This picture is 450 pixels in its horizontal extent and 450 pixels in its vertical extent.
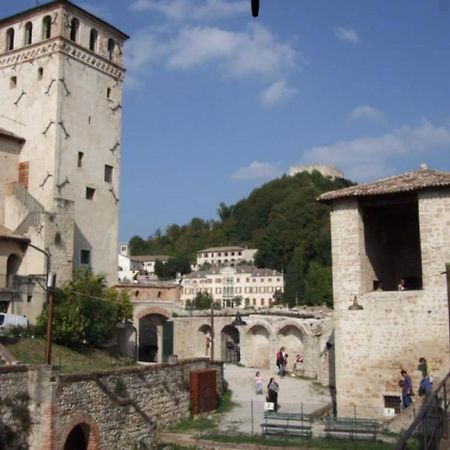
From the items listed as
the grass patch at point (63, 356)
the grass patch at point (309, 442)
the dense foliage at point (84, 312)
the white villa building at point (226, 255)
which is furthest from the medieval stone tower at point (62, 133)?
the white villa building at point (226, 255)

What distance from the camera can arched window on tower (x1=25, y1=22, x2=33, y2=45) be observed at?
3453cm

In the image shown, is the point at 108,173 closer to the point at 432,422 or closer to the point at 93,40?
the point at 93,40

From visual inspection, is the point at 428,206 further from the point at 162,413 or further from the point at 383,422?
the point at 162,413

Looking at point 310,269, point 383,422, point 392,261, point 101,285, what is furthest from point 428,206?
point 310,269

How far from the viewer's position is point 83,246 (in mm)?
33812

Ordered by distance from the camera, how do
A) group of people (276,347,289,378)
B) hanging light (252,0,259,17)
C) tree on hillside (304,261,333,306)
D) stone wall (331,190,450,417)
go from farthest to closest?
tree on hillside (304,261,333,306), group of people (276,347,289,378), stone wall (331,190,450,417), hanging light (252,0,259,17)

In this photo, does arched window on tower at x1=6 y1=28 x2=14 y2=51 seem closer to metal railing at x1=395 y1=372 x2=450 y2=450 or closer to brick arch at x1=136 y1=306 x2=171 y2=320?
brick arch at x1=136 y1=306 x2=171 y2=320

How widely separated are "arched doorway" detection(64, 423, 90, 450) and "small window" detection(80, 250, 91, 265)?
16037 mm

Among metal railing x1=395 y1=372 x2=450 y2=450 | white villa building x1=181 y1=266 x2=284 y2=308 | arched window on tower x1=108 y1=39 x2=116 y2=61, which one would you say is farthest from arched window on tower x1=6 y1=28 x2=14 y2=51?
white villa building x1=181 y1=266 x2=284 y2=308

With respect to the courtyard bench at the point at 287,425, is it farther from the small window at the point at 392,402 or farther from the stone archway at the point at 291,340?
the stone archway at the point at 291,340

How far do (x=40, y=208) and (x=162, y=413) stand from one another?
1403cm

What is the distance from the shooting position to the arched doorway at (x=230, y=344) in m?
37.8

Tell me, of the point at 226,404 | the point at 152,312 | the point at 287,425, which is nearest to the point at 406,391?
the point at 287,425

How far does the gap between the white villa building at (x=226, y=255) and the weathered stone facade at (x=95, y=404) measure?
97327mm
